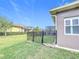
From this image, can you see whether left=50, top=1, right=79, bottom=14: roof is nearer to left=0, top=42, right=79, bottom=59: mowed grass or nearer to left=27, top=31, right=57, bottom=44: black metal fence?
left=0, top=42, right=79, bottom=59: mowed grass

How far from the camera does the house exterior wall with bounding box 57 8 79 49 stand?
13.0 m

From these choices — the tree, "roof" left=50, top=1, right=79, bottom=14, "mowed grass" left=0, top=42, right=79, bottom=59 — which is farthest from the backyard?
the tree

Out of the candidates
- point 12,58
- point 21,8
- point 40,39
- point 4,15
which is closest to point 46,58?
point 12,58

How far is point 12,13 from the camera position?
58031 mm

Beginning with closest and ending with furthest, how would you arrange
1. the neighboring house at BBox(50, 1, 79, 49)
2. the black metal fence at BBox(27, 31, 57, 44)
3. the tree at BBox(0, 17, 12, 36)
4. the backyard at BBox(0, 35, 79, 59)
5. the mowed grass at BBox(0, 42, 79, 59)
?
the mowed grass at BBox(0, 42, 79, 59) < the backyard at BBox(0, 35, 79, 59) < the neighboring house at BBox(50, 1, 79, 49) < the black metal fence at BBox(27, 31, 57, 44) < the tree at BBox(0, 17, 12, 36)

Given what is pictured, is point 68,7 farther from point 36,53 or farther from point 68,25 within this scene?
point 36,53

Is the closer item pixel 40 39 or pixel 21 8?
pixel 40 39

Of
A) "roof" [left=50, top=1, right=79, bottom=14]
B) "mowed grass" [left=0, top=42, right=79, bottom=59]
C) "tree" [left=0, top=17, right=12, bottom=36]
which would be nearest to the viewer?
"mowed grass" [left=0, top=42, right=79, bottom=59]

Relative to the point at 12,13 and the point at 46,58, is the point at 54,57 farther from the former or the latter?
the point at 12,13

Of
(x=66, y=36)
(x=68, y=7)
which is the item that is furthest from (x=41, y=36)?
(x=68, y=7)

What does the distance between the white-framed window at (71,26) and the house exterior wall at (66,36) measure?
324mm

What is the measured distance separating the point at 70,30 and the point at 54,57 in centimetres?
380

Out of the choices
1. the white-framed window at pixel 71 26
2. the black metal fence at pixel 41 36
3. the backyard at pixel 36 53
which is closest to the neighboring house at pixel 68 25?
the white-framed window at pixel 71 26

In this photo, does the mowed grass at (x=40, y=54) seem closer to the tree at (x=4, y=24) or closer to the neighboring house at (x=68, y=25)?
the neighboring house at (x=68, y=25)
